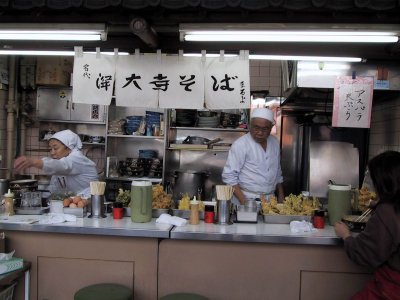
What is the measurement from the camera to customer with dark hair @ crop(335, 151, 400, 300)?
7.59ft

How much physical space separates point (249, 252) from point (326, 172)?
133 inches

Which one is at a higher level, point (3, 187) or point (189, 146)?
point (189, 146)

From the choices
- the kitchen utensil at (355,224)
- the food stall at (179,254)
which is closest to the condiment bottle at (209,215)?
the food stall at (179,254)

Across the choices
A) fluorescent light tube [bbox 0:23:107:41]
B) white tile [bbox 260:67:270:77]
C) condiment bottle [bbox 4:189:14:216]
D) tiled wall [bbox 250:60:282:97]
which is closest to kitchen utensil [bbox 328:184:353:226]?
fluorescent light tube [bbox 0:23:107:41]

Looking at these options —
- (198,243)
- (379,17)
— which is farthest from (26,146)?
(379,17)

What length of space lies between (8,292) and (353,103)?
3.75 metres

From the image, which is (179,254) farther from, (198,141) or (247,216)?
(198,141)

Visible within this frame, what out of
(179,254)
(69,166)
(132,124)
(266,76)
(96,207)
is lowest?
(179,254)

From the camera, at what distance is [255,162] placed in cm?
467

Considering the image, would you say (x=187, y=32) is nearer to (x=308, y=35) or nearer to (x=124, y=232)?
(x=308, y=35)

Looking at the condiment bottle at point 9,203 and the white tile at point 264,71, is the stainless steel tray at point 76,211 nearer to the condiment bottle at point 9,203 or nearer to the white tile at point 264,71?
the condiment bottle at point 9,203

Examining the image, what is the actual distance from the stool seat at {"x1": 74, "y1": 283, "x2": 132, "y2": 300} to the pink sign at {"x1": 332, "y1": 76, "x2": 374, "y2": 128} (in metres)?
2.68

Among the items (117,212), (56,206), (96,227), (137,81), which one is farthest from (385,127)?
(56,206)

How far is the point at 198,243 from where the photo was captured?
2975mm
